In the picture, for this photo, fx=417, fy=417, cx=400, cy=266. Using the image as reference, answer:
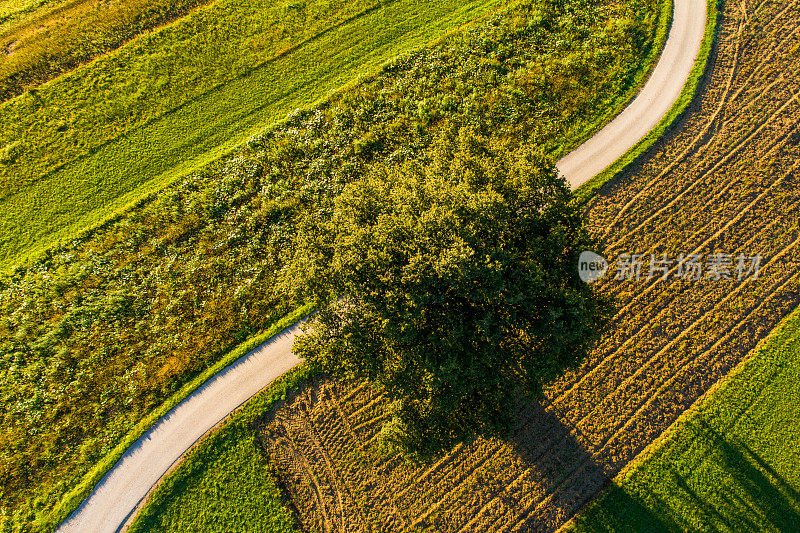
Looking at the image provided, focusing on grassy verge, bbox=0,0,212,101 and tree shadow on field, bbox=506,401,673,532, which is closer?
tree shadow on field, bbox=506,401,673,532

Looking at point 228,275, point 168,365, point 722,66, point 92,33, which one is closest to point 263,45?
point 92,33

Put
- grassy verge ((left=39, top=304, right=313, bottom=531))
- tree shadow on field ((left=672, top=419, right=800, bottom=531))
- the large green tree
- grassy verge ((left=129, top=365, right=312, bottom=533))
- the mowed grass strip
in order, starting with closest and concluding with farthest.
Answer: the large green tree → tree shadow on field ((left=672, top=419, right=800, bottom=531)) → grassy verge ((left=129, top=365, right=312, bottom=533)) → grassy verge ((left=39, top=304, right=313, bottom=531)) → the mowed grass strip

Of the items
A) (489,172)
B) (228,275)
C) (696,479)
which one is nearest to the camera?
(489,172)

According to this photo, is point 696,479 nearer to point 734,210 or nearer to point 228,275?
point 734,210

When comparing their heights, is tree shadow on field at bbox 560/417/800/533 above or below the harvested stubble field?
below

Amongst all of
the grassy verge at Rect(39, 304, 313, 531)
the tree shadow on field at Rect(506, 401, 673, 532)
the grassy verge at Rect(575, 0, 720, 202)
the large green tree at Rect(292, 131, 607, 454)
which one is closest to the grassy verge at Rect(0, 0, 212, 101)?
the grassy verge at Rect(39, 304, 313, 531)

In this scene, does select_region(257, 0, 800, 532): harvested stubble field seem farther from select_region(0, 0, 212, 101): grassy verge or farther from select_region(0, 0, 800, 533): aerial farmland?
select_region(0, 0, 212, 101): grassy verge

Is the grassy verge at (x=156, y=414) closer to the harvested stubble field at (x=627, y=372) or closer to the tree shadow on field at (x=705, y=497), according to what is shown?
the harvested stubble field at (x=627, y=372)
